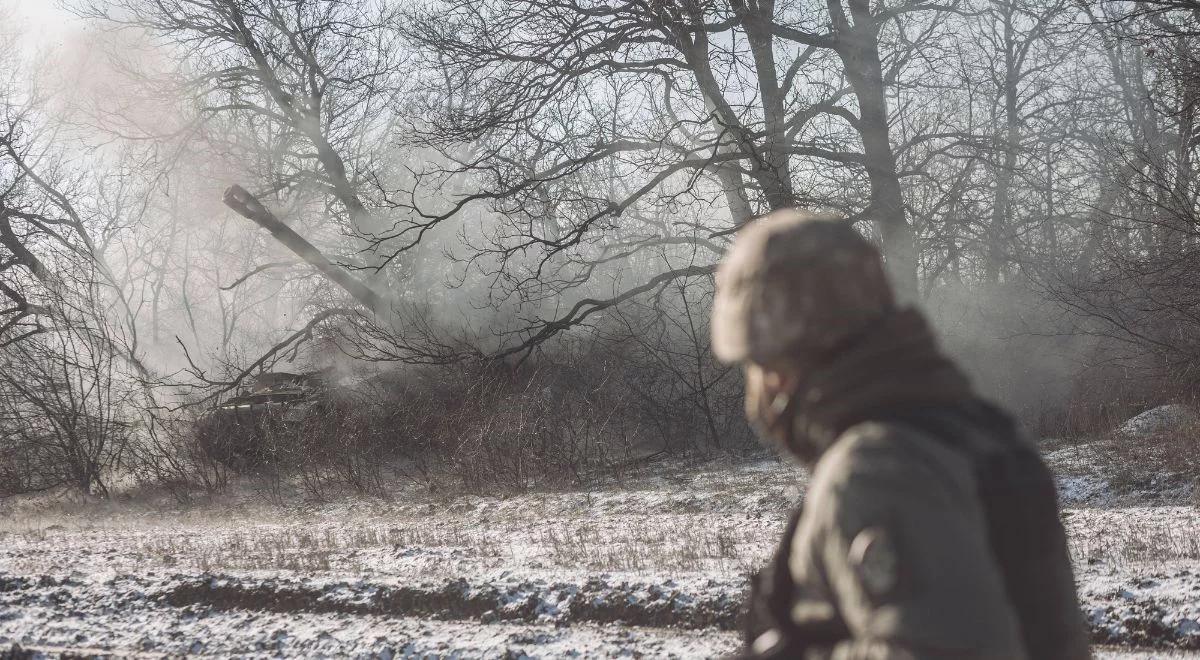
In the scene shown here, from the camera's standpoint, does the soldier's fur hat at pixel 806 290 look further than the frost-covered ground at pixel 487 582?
No

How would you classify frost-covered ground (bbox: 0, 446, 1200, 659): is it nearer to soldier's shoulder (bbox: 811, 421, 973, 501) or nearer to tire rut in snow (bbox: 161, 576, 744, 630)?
tire rut in snow (bbox: 161, 576, 744, 630)

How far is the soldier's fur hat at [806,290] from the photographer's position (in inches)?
57.0

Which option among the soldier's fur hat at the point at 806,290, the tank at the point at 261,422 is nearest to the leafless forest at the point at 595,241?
the tank at the point at 261,422

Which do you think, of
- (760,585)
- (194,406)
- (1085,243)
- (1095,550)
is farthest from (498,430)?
(1085,243)

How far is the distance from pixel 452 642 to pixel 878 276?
4.67 m

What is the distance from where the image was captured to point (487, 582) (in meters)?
6.84

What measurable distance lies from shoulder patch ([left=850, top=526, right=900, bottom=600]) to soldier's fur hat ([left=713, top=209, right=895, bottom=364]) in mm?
301

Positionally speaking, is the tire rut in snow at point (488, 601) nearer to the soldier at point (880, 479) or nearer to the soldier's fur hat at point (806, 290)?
the soldier at point (880, 479)

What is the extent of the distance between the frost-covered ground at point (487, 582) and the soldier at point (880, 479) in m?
3.79

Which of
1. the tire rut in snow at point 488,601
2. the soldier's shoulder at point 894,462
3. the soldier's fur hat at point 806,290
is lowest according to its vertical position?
the tire rut in snow at point 488,601

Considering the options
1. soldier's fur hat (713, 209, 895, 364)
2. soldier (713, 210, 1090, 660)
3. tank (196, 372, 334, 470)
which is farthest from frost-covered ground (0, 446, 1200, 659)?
tank (196, 372, 334, 470)

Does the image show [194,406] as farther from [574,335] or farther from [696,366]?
[696,366]

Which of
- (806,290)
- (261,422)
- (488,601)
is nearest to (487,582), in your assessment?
(488,601)

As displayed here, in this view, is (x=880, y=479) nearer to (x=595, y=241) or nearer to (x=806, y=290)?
(x=806, y=290)
